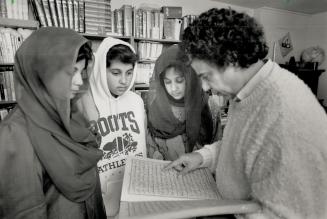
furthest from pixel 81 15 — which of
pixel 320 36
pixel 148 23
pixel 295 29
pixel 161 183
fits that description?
pixel 320 36

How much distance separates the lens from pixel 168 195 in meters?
0.76

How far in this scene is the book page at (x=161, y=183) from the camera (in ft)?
2.49

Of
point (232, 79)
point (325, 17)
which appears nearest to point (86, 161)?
point (232, 79)

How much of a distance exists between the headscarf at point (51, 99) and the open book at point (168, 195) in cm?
23

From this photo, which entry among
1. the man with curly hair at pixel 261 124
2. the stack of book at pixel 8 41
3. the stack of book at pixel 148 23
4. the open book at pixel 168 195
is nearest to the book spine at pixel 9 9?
the stack of book at pixel 8 41

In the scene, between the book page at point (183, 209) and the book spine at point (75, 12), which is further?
the book spine at point (75, 12)

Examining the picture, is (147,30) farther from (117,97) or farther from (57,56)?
(57,56)

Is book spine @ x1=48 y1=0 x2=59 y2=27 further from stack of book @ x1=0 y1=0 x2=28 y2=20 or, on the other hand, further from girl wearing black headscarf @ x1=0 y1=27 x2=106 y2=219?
girl wearing black headscarf @ x1=0 y1=27 x2=106 y2=219

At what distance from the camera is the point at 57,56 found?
869 mm

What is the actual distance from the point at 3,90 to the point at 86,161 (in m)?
1.73

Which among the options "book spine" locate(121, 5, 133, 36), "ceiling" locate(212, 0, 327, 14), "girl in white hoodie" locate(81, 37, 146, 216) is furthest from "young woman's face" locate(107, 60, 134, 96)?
"ceiling" locate(212, 0, 327, 14)

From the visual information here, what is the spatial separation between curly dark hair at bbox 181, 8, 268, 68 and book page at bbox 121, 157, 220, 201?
1.40ft

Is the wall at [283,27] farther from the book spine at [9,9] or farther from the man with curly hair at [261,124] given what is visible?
the man with curly hair at [261,124]

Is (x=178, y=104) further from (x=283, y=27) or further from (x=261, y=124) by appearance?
(x=283, y=27)
